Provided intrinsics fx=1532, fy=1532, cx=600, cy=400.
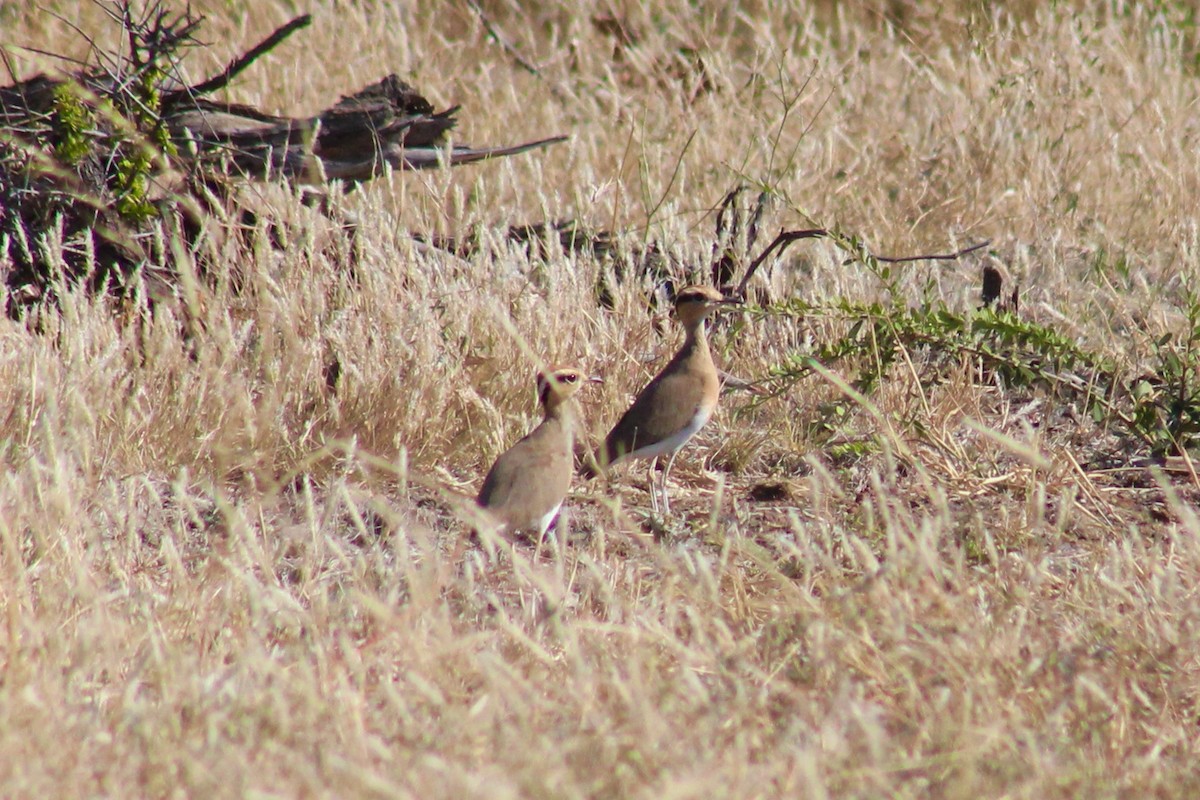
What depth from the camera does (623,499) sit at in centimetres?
542

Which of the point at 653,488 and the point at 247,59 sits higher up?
the point at 247,59

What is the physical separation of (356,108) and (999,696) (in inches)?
159

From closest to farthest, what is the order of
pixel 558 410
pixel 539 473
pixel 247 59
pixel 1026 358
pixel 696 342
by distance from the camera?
1. pixel 539 473
2. pixel 558 410
3. pixel 1026 358
4. pixel 696 342
5. pixel 247 59

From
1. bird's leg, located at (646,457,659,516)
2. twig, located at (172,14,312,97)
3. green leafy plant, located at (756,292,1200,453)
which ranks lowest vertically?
bird's leg, located at (646,457,659,516)

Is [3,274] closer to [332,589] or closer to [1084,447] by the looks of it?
[332,589]

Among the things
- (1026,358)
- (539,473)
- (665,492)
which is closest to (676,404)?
(665,492)

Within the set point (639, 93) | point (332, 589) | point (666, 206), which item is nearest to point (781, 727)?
point (332, 589)

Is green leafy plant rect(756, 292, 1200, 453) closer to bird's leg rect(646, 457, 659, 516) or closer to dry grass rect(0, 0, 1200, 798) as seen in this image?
dry grass rect(0, 0, 1200, 798)

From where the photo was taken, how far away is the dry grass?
9.84ft

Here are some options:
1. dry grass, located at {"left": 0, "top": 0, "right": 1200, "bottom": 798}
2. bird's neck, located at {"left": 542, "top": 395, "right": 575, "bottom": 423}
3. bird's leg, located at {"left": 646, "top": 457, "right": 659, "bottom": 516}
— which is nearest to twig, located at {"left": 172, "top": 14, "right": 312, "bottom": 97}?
dry grass, located at {"left": 0, "top": 0, "right": 1200, "bottom": 798}

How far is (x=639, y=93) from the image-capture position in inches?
372

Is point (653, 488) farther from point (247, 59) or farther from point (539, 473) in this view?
point (247, 59)

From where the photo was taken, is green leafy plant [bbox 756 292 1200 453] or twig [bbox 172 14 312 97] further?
twig [bbox 172 14 312 97]

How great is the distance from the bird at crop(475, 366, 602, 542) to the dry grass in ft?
0.56
